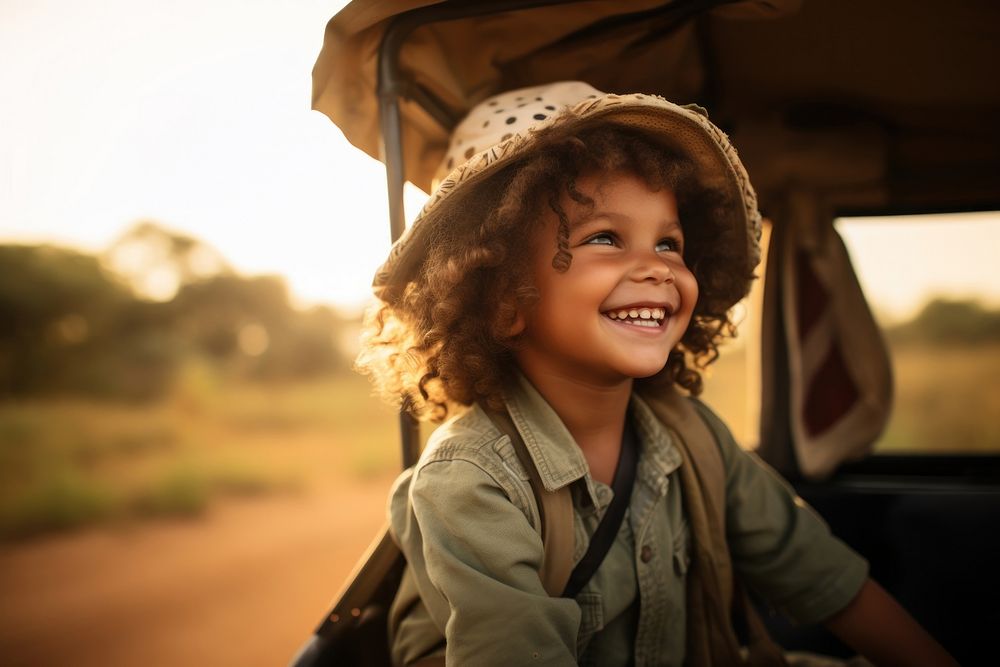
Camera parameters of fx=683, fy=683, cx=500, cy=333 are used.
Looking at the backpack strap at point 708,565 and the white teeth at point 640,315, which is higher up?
the white teeth at point 640,315

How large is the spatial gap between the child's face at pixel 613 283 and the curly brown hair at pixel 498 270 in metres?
0.03

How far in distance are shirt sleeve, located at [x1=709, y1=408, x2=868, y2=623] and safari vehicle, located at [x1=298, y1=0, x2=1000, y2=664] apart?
734 millimetres

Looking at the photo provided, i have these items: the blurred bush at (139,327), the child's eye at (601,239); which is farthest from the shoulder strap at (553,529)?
the blurred bush at (139,327)

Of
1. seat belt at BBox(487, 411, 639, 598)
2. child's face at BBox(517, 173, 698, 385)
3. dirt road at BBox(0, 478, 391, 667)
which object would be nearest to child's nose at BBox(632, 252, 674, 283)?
child's face at BBox(517, 173, 698, 385)

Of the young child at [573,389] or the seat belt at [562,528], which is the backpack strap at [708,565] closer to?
the young child at [573,389]

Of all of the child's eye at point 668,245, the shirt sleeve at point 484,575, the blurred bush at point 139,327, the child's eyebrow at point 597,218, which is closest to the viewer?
the shirt sleeve at point 484,575

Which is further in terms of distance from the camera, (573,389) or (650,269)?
(573,389)

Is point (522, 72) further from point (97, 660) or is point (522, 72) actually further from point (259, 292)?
point (259, 292)

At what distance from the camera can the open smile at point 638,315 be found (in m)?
1.42

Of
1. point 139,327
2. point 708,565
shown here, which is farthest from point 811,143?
point 139,327

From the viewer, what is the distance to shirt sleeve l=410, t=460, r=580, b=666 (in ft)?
3.91

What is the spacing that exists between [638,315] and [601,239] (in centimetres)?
18

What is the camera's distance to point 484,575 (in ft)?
4.00

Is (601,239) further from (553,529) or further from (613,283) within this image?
(553,529)
